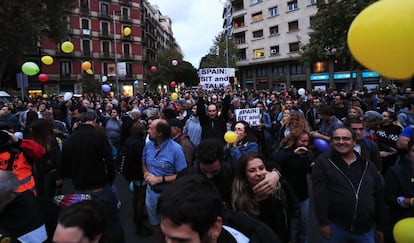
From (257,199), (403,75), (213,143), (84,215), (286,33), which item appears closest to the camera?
(84,215)

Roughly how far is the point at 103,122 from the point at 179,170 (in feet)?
19.7

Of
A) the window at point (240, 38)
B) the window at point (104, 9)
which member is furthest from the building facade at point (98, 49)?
the window at point (240, 38)

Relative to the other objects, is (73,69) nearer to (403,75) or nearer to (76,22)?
(76,22)

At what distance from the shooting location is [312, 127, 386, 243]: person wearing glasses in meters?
2.92

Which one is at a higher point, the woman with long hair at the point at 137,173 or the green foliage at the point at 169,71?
the green foliage at the point at 169,71

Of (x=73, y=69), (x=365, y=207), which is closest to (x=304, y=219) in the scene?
(x=365, y=207)

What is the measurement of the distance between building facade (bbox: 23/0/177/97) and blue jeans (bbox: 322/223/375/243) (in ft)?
137

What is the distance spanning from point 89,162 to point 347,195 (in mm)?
2730

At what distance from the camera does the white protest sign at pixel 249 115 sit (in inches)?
274

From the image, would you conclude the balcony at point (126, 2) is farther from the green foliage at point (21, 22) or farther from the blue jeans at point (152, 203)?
the blue jeans at point (152, 203)

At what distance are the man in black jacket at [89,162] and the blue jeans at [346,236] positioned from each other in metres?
2.28

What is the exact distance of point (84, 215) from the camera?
188 centimetres

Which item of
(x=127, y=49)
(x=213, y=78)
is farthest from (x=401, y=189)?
(x=127, y=49)

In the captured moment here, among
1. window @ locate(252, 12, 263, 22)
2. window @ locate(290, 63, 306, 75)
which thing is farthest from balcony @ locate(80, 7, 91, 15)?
window @ locate(290, 63, 306, 75)
